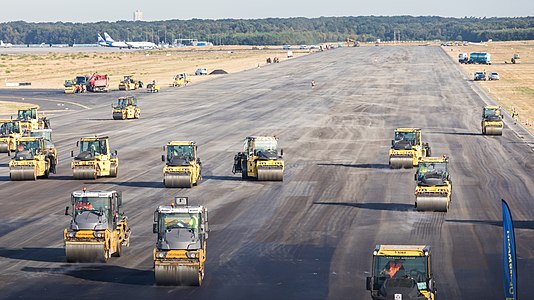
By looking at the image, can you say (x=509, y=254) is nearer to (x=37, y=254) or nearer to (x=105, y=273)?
(x=105, y=273)

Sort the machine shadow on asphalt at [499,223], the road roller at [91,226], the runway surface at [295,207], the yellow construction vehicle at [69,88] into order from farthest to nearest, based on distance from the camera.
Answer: the yellow construction vehicle at [69,88]
the machine shadow on asphalt at [499,223]
the road roller at [91,226]
the runway surface at [295,207]

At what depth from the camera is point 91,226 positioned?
37.0 m

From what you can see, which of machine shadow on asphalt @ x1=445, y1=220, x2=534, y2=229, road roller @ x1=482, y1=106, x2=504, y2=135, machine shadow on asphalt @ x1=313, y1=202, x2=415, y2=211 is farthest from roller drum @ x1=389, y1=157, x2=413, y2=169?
road roller @ x1=482, y1=106, x2=504, y2=135

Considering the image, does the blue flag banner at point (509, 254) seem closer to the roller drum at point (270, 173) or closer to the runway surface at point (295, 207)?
the runway surface at point (295, 207)

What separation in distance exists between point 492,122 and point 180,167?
38.4 meters

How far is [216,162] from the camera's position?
230 ft

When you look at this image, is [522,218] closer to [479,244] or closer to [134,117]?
[479,244]

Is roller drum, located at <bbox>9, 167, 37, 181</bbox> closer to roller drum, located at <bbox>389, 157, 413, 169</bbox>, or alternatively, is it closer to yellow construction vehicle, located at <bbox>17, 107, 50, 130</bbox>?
roller drum, located at <bbox>389, 157, 413, 169</bbox>

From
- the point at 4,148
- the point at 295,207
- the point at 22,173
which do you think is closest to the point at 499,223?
the point at 295,207

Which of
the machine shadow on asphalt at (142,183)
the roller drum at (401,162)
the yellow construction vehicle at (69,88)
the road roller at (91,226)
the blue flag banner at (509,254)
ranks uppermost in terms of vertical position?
the blue flag banner at (509,254)

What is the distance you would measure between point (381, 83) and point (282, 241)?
11292 cm

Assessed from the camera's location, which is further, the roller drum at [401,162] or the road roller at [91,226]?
the roller drum at [401,162]

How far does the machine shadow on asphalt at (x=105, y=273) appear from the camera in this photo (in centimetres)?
3600

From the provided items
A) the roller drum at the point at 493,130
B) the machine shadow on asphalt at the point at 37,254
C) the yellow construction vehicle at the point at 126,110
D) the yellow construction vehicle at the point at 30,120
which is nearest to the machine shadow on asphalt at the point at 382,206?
the machine shadow on asphalt at the point at 37,254
